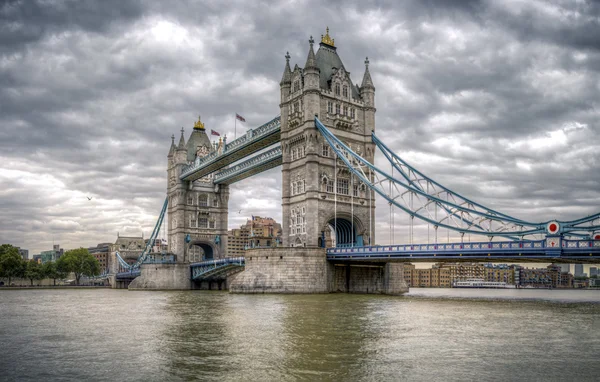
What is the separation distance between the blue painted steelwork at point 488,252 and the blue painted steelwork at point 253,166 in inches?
683

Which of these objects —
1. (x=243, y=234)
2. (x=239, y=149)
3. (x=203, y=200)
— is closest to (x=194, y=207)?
(x=203, y=200)

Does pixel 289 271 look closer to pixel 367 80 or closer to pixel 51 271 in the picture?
pixel 367 80

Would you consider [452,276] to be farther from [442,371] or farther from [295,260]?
[442,371]

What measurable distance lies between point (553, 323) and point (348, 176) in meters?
31.7

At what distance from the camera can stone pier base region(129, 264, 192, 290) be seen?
74562mm

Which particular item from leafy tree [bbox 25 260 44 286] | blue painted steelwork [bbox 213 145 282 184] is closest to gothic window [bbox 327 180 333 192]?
blue painted steelwork [bbox 213 145 282 184]

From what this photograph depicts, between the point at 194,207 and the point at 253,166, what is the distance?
67.5 ft

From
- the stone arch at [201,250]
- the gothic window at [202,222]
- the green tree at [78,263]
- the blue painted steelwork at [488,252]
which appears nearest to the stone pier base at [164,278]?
the stone arch at [201,250]

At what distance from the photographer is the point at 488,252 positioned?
123 ft

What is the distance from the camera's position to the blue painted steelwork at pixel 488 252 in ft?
109

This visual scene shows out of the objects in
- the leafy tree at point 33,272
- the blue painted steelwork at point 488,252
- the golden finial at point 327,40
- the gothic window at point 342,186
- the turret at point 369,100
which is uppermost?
the golden finial at point 327,40

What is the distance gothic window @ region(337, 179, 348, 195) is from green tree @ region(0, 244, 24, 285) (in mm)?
64585

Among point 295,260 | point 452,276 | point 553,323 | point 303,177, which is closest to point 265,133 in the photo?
point 303,177

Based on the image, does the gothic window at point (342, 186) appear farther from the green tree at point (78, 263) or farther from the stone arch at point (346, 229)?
the green tree at point (78, 263)
